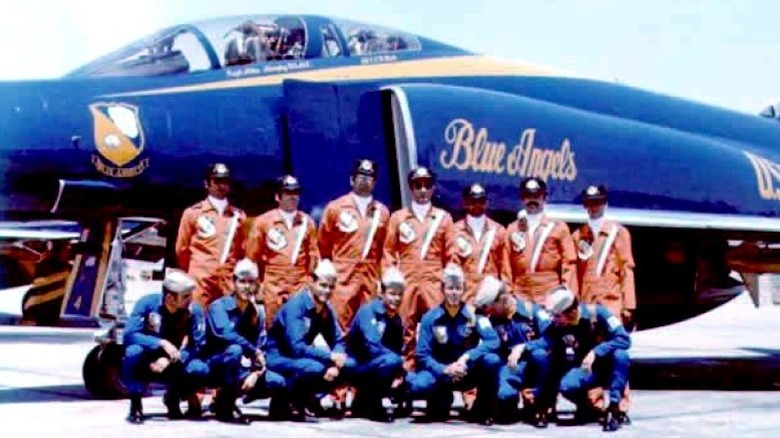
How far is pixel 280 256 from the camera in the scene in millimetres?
6879

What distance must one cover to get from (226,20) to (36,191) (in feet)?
6.91

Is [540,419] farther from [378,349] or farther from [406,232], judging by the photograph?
[406,232]

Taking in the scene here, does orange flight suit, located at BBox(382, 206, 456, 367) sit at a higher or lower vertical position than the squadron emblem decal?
lower

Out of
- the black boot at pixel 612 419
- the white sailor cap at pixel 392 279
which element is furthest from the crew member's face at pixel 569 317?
the white sailor cap at pixel 392 279

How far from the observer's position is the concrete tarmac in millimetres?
5891

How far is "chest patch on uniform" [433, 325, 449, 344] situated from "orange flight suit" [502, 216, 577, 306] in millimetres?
803

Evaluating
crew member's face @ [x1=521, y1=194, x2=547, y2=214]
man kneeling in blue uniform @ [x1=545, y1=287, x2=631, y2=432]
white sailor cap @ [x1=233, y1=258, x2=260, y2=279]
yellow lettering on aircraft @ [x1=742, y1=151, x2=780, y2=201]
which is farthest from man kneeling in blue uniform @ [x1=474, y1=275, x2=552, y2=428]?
yellow lettering on aircraft @ [x1=742, y1=151, x2=780, y2=201]

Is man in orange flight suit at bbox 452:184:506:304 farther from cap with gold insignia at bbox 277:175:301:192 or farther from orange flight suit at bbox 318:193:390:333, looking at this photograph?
cap with gold insignia at bbox 277:175:301:192

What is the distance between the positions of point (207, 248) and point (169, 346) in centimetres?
91

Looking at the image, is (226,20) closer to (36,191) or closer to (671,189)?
(36,191)

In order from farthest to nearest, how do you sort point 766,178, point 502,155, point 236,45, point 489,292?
1. point 766,178
2. point 502,155
3. point 236,45
4. point 489,292

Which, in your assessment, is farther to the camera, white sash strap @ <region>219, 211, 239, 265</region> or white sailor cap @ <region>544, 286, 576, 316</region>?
white sash strap @ <region>219, 211, 239, 265</region>

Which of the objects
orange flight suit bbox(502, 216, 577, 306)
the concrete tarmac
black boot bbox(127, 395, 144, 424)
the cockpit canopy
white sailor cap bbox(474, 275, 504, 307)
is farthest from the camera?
the cockpit canopy

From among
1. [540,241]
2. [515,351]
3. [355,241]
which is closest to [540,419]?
[515,351]
